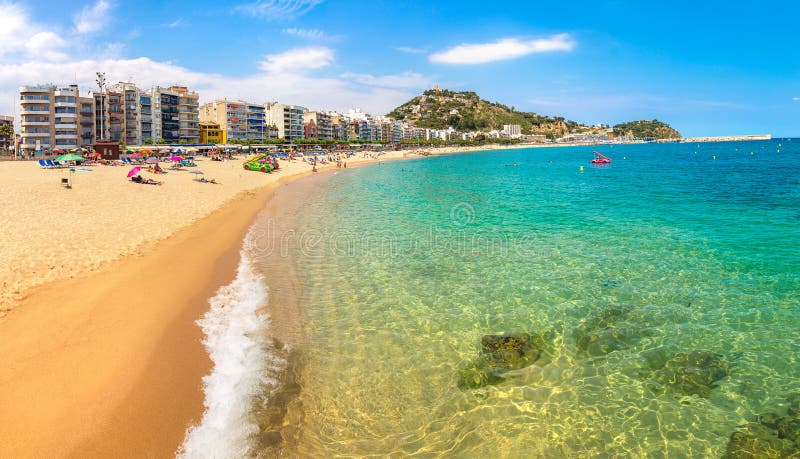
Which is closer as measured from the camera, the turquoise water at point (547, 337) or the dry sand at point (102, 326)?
the dry sand at point (102, 326)

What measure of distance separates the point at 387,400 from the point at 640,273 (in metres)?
9.91

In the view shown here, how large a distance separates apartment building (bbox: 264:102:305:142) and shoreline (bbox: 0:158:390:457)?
124887 millimetres

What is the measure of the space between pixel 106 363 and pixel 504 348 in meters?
7.21

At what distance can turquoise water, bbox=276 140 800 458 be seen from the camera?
6117 mm

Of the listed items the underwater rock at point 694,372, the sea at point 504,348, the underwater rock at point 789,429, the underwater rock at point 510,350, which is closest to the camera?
the underwater rock at point 789,429

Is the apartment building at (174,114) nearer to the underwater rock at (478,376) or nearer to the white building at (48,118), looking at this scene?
the white building at (48,118)

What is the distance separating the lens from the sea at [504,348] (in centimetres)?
602

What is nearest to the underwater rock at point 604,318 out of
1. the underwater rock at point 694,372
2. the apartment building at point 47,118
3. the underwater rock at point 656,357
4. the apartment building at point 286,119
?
the underwater rock at point 656,357

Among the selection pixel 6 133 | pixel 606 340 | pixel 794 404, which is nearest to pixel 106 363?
pixel 606 340

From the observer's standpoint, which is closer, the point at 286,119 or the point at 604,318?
the point at 604,318

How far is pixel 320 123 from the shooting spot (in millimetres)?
147000

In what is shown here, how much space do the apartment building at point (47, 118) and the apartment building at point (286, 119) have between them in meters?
60.6

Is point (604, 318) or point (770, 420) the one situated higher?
point (604, 318)

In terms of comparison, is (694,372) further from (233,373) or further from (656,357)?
(233,373)
